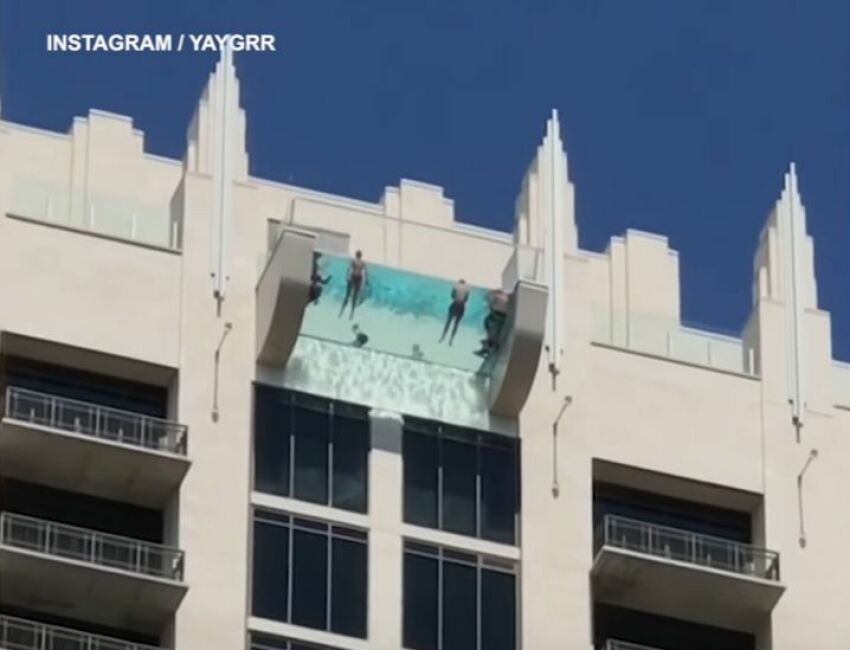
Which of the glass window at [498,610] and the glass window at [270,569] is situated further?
the glass window at [498,610]

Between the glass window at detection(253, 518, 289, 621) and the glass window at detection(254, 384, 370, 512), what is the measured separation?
2.85 ft

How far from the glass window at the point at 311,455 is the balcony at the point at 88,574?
3.16 metres

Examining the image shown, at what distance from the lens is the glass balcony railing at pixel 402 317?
90188 mm

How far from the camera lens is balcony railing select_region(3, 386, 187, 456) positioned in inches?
3433

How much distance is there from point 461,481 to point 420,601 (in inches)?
117

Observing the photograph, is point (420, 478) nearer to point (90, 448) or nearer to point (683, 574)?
point (683, 574)

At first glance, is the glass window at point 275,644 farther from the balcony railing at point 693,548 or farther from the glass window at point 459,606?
the balcony railing at point 693,548

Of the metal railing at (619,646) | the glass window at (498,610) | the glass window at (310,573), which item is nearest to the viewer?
the glass window at (310,573)

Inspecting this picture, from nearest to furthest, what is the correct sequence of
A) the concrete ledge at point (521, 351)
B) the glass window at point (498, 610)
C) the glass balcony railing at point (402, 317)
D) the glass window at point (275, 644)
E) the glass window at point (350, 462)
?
the glass window at point (275, 644)
the glass window at point (498, 610)
the glass window at point (350, 462)
the concrete ledge at point (521, 351)
the glass balcony railing at point (402, 317)

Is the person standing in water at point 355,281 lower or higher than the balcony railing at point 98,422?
higher

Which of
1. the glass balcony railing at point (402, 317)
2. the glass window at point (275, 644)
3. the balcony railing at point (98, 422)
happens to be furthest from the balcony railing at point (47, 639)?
the glass balcony railing at point (402, 317)

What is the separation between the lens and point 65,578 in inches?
3386

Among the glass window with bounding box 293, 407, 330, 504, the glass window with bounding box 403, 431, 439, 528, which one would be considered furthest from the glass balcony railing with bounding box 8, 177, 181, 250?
the glass window with bounding box 403, 431, 439, 528

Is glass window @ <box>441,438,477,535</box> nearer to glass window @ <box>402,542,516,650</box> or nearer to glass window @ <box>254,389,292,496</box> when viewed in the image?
glass window @ <box>402,542,516,650</box>
